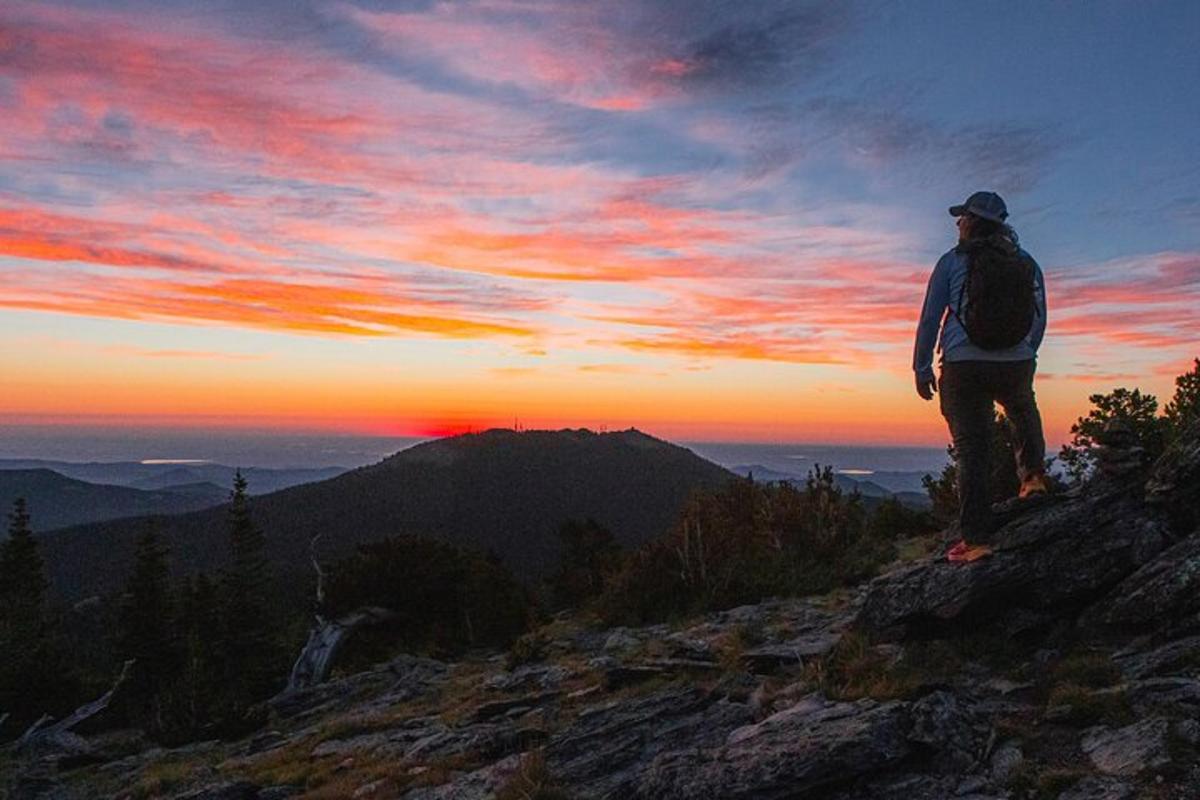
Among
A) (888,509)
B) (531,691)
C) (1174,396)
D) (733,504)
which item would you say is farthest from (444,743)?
(888,509)

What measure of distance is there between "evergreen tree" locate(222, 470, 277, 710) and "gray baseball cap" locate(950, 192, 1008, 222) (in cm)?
2500

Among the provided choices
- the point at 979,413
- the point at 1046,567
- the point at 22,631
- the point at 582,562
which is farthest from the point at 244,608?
the point at 1046,567

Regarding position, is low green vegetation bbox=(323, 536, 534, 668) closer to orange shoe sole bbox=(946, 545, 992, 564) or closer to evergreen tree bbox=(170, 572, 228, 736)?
evergreen tree bbox=(170, 572, 228, 736)

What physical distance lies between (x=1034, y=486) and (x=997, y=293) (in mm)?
2496

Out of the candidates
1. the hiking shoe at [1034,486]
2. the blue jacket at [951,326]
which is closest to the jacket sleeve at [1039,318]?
the blue jacket at [951,326]

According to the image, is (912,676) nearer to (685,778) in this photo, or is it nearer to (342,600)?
(685,778)

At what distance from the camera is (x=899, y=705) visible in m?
5.89

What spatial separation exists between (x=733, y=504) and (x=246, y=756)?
12903 millimetres

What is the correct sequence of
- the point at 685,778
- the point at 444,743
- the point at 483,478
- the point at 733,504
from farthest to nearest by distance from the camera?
the point at 483,478 → the point at 733,504 → the point at 444,743 → the point at 685,778

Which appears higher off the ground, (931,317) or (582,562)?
(931,317)

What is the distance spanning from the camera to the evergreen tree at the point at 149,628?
30719 mm

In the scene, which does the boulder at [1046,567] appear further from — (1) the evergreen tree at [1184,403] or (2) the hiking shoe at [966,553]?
(1) the evergreen tree at [1184,403]

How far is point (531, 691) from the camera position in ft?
36.6

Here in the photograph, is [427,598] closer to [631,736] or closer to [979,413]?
[631,736]
